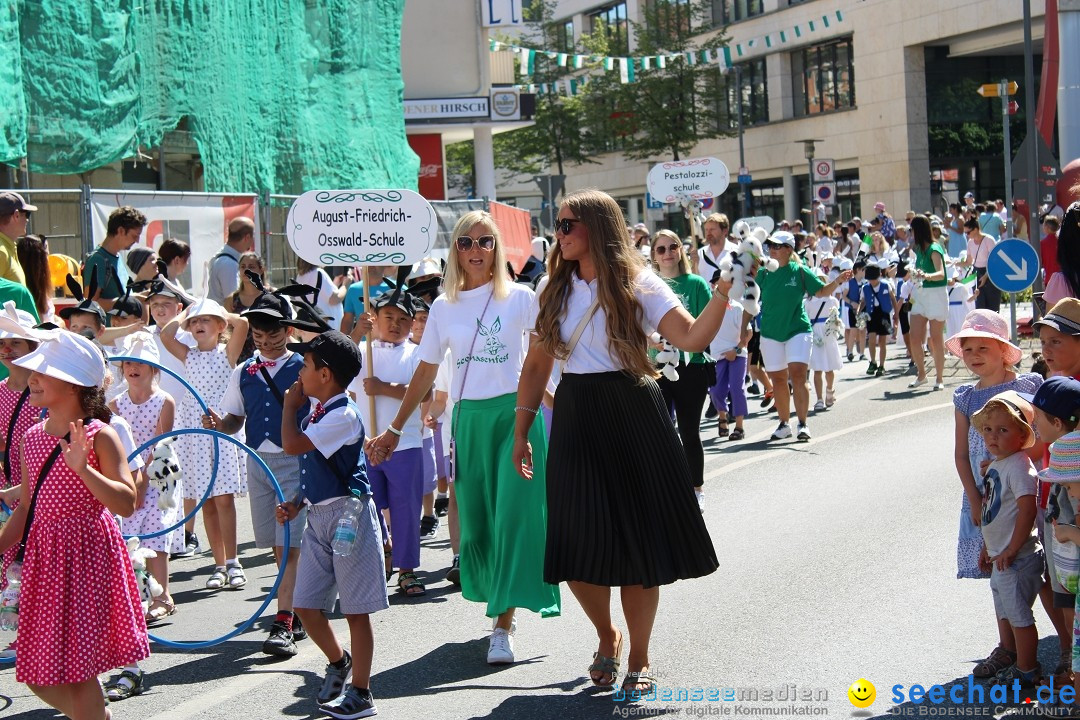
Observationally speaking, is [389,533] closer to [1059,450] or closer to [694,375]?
[694,375]

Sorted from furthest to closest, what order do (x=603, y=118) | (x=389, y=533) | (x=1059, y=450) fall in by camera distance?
1. (x=603, y=118)
2. (x=389, y=533)
3. (x=1059, y=450)

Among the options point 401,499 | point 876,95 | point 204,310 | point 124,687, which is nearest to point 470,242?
point 401,499

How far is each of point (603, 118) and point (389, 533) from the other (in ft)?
154

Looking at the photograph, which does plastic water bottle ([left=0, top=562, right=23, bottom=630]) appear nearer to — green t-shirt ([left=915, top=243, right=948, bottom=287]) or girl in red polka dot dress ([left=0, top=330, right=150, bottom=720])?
girl in red polka dot dress ([left=0, top=330, right=150, bottom=720])

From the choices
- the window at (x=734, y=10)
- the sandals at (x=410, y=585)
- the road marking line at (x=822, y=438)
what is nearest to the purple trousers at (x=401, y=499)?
the sandals at (x=410, y=585)

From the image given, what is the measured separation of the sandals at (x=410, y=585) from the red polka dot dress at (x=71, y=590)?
279cm

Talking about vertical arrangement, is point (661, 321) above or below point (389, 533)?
above

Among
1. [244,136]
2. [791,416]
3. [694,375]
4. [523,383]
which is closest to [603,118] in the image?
[244,136]

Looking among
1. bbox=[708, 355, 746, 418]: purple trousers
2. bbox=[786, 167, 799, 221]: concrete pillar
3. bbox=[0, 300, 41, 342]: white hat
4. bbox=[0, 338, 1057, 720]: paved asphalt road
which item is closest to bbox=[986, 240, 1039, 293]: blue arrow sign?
bbox=[708, 355, 746, 418]: purple trousers

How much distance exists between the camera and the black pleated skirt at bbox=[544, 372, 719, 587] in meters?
5.43

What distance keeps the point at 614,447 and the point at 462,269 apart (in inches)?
61.6

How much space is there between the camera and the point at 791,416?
47.9 ft

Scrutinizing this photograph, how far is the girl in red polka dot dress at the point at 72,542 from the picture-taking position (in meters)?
4.69

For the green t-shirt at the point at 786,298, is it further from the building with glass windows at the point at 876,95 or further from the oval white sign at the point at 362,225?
the building with glass windows at the point at 876,95
